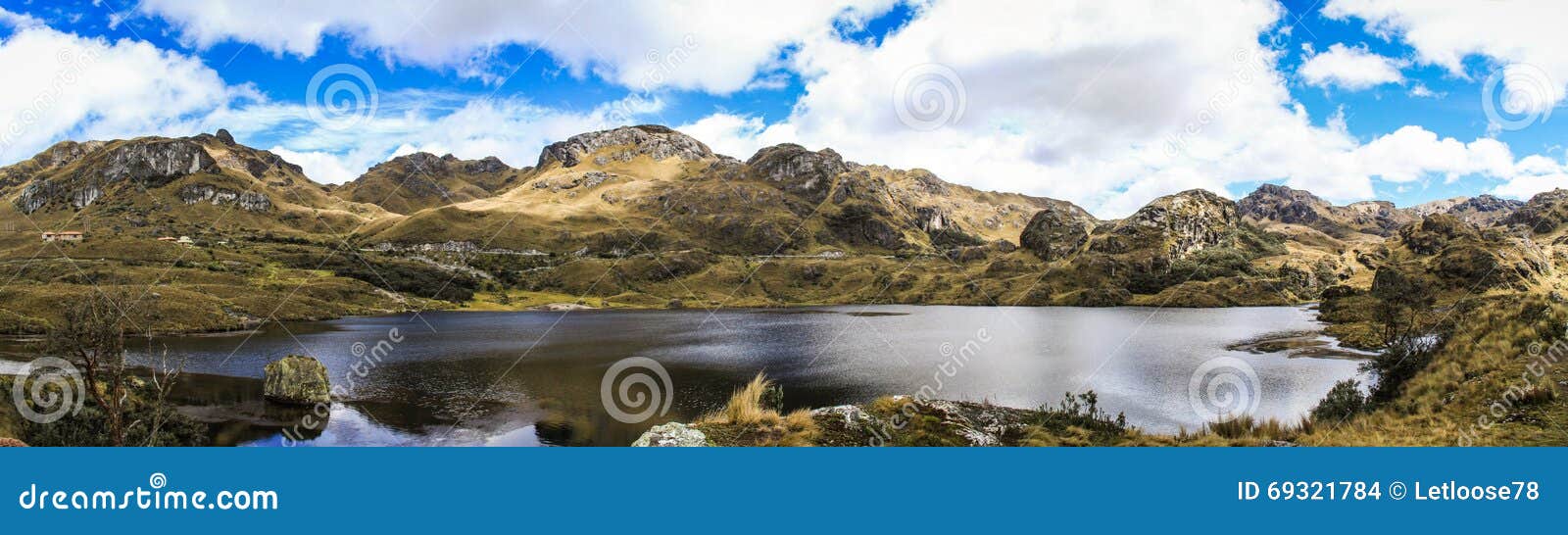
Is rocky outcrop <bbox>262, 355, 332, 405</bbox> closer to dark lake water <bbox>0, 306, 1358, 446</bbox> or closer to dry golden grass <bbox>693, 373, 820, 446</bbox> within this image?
dark lake water <bbox>0, 306, 1358, 446</bbox>

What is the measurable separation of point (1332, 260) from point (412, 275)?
238012 millimetres

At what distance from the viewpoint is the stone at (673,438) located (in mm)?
13219

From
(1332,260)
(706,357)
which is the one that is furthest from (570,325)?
(1332,260)

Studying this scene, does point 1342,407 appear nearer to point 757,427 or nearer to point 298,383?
point 757,427

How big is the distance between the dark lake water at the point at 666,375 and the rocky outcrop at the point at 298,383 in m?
1.33

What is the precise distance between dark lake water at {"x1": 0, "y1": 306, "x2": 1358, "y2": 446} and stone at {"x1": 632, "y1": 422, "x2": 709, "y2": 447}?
50.4 ft

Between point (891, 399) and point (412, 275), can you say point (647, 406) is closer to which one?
point (891, 399)

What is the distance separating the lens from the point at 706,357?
198 feet

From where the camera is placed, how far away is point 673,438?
13.4 m

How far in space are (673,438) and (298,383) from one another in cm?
3504

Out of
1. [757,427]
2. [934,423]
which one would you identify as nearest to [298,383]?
[757,427]

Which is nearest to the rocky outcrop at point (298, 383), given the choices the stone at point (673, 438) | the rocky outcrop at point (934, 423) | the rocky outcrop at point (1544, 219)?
the stone at point (673, 438)

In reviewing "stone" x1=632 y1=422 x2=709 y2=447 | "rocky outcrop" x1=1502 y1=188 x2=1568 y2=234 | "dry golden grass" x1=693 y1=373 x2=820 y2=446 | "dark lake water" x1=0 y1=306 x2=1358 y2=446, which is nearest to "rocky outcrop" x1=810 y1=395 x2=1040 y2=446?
"dry golden grass" x1=693 y1=373 x2=820 y2=446

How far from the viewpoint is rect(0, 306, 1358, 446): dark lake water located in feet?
106
